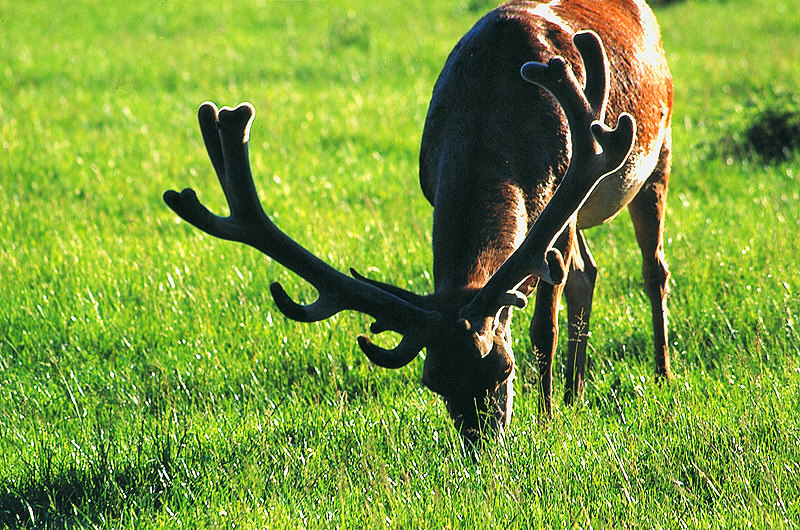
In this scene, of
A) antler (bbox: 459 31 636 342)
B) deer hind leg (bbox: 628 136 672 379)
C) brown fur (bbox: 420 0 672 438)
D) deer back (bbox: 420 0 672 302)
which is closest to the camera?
antler (bbox: 459 31 636 342)

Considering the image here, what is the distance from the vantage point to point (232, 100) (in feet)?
38.1

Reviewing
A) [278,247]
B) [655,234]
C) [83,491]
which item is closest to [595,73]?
[278,247]

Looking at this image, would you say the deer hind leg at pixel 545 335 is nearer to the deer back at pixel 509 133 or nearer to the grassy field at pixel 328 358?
the grassy field at pixel 328 358

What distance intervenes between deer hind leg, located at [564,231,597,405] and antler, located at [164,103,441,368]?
159 centimetres

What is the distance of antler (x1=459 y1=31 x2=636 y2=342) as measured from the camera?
10.7ft

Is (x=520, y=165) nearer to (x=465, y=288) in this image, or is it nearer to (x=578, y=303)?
(x=465, y=288)

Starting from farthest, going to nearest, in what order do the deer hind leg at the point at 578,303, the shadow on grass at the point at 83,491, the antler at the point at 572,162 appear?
the deer hind leg at the point at 578,303 → the shadow on grass at the point at 83,491 → the antler at the point at 572,162

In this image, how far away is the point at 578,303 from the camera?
4984 mm

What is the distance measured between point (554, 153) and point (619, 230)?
2959 millimetres

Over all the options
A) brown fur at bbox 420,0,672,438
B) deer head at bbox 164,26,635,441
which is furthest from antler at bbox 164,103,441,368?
brown fur at bbox 420,0,672,438

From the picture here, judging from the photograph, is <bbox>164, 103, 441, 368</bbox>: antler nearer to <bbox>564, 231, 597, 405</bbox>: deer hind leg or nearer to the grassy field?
the grassy field

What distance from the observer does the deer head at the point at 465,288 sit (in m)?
3.27

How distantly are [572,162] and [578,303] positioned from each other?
1.70 m

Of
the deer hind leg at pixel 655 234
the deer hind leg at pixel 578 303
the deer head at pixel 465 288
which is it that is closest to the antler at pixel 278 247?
the deer head at pixel 465 288
